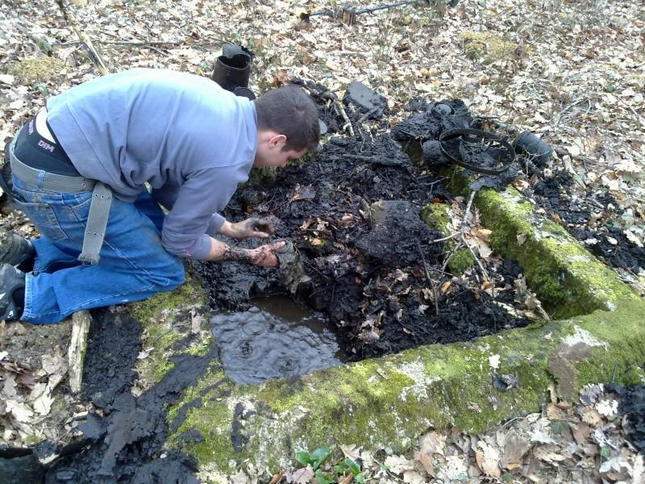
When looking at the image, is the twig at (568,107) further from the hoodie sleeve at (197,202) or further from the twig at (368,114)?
the hoodie sleeve at (197,202)

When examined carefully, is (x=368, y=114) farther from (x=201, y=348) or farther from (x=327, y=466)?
(x=327, y=466)

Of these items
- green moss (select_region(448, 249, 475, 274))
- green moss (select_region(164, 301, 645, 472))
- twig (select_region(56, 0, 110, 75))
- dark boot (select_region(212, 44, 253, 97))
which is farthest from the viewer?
twig (select_region(56, 0, 110, 75))

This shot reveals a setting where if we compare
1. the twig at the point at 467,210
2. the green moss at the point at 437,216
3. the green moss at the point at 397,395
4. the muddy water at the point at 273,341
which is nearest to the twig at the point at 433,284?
the green moss at the point at 437,216

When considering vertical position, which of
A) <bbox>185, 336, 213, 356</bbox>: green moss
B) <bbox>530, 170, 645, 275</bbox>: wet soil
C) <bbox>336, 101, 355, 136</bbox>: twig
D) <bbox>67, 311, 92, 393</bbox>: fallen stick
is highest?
<bbox>530, 170, 645, 275</bbox>: wet soil

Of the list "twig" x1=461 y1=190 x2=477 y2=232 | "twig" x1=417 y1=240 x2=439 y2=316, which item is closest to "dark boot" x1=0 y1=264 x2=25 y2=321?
"twig" x1=417 y1=240 x2=439 y2=316

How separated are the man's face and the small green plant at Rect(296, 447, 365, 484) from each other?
5.80 feet

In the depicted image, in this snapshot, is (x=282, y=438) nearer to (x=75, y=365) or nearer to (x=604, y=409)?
(x=75, y=365)

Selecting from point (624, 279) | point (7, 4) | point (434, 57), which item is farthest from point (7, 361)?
point (434, 57)

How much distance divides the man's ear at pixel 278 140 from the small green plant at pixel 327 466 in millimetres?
1820

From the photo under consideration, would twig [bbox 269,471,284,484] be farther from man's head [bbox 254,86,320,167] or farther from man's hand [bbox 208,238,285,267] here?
man's head [bbox 254,86,320,167]

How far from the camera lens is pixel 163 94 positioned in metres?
2.72

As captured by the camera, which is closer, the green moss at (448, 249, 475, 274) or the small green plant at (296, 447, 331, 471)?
the small green plant at (296, 447, 331, 471)

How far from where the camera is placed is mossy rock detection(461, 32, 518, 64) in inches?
311

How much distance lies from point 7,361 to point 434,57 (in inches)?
288
